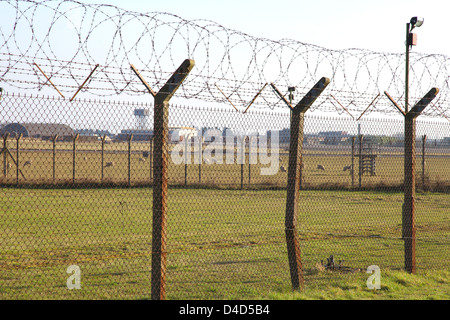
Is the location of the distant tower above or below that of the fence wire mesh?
above

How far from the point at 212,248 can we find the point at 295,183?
3.36 m

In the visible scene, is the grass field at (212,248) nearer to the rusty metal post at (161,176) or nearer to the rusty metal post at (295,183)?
the rusty metal post at (295,183)

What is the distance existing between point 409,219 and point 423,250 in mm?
2242

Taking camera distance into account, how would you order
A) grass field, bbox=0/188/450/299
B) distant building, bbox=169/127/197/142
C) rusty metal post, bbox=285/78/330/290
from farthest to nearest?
distant building, bbox=169/127/197/142
grass field, bbox=0/188/450/299
rusty metal post, bbox=285/78/330/290

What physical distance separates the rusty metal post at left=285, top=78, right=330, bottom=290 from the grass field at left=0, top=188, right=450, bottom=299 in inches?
12.5

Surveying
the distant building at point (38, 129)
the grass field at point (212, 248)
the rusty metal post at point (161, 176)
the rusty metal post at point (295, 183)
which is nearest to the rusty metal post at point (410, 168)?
the grass field at point (212, 248)

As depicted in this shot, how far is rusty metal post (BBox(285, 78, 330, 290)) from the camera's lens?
21.8 ft

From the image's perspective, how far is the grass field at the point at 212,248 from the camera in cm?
699

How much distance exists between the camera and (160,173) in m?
5.55

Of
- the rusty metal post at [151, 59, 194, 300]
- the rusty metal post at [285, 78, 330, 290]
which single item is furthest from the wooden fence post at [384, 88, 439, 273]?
the rusty metal post at [151, 59, 194, 300]

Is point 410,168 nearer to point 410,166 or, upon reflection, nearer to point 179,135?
point 410,166

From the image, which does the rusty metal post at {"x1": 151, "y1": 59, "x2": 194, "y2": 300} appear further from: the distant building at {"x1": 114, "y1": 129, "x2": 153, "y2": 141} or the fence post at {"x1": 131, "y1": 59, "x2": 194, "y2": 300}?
the distant building at {"x1": 114, "y1": 129, "x2": 153, "y2": 141}
